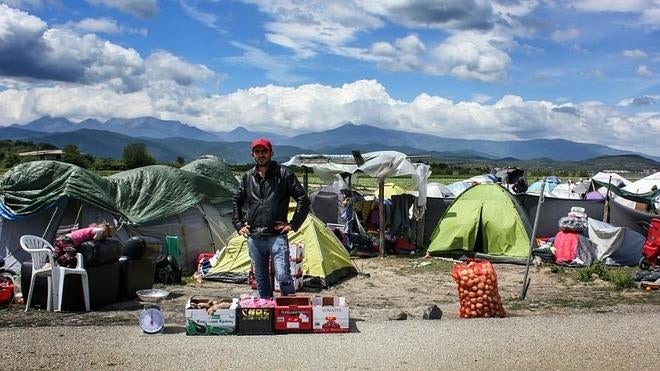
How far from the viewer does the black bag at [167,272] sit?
11014 millimetres

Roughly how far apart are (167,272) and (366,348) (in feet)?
20.3

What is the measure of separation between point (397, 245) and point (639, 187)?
1639cm

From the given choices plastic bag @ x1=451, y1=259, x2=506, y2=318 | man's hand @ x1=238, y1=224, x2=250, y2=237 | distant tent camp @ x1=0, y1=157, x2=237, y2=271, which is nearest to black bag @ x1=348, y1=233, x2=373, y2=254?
distant tent camp @ x1=0, y1=157, x2=237, y2=271

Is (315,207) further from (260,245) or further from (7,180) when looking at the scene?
(260,245)

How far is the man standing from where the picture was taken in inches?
266

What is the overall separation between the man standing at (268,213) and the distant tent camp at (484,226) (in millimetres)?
8823

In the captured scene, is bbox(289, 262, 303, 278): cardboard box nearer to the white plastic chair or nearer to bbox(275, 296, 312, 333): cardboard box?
the white plastic chair

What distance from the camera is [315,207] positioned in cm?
1775

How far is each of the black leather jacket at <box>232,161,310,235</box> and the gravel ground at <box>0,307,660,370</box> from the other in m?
1.24

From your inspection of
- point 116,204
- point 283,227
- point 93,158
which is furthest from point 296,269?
point 93,158

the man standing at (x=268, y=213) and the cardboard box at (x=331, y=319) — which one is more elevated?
the man standing at (x=268, y=213)

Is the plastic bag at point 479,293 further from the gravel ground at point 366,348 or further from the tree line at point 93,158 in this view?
the tree line at point 93,158

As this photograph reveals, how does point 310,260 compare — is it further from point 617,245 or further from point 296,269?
point 617,245

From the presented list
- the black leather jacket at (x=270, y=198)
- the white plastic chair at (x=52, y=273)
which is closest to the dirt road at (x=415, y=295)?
the white plastic chair at (x=52, y=273)
